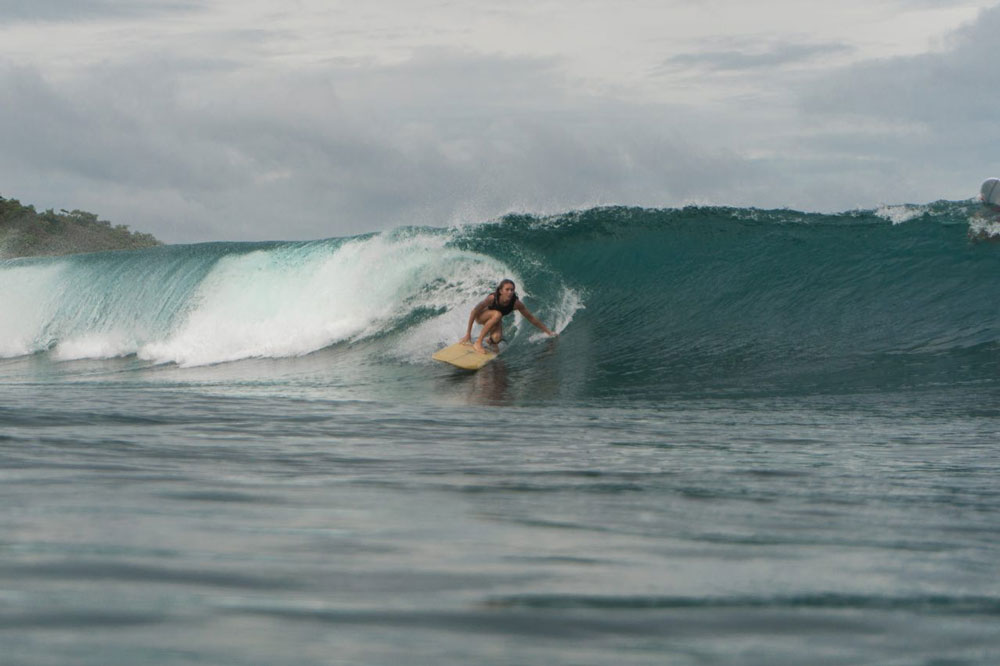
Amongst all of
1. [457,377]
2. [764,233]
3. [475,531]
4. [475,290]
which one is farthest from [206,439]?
[764,233]

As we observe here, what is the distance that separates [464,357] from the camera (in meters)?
12.8

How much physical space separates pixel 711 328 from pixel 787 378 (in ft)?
11.7

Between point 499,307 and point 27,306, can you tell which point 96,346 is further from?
point 499,307

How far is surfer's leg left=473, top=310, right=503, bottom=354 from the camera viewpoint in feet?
42.5

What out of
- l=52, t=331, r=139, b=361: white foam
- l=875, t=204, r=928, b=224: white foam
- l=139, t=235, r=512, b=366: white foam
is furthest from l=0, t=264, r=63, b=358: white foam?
l=875, t=204, r=928, b=224: white foam

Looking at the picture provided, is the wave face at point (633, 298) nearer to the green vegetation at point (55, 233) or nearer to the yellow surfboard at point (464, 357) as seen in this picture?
the yellow surfboard at point (464, 357)

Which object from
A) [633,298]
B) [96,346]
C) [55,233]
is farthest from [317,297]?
[55,233]

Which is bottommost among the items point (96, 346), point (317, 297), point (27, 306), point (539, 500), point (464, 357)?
point (539, 500)

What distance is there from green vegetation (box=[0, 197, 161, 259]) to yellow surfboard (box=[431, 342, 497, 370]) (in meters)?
47.7

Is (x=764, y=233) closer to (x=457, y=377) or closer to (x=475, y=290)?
(x=475, y=290)

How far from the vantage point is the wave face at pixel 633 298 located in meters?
12.8

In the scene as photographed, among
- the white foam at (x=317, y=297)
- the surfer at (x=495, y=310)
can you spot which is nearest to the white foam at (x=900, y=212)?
the white foam at (x=317, y=297)

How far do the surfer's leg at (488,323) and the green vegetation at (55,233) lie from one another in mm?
47570

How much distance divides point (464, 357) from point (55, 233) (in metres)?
57.4
